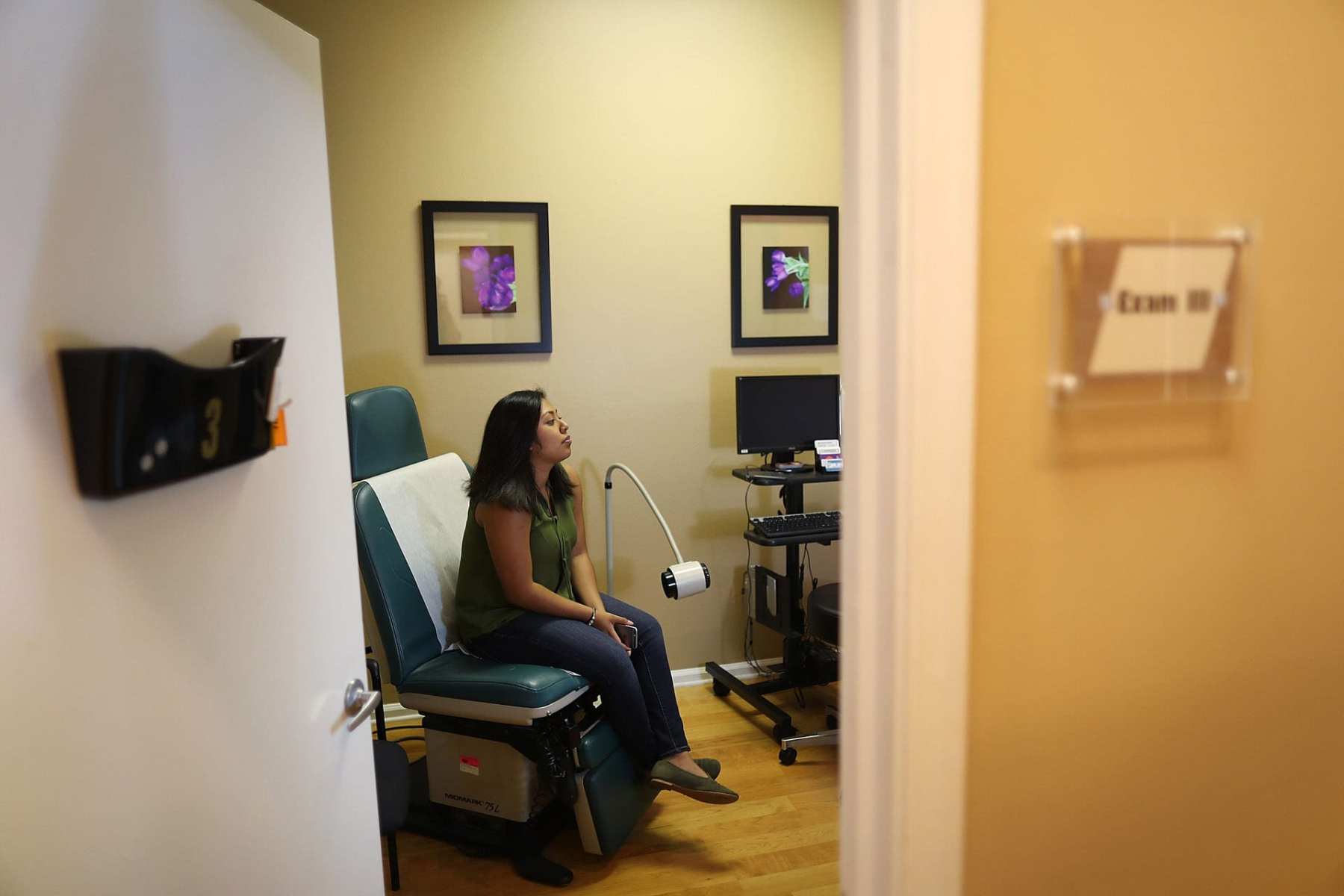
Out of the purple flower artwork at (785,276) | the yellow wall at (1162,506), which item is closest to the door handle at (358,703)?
the yellow wall at (1162,506)

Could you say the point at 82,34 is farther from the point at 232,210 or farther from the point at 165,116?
the point at 232,210

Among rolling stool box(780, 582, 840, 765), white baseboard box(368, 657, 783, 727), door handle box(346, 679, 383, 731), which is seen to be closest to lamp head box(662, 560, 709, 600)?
rolling stool box(780, 582, 840, 765)

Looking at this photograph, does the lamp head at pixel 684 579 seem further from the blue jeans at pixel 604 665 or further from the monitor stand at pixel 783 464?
the monitor stand at pixel 783 464

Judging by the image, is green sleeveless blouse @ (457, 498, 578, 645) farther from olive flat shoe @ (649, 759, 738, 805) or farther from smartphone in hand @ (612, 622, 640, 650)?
olive flat shoe @ (649, 759, 738, 805)

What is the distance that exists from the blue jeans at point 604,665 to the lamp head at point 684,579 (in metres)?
0.31

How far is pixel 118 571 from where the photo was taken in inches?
31.1

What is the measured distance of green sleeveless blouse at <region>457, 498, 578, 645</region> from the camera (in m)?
2.39

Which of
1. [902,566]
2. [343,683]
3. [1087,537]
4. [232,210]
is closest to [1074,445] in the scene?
[1087,537]

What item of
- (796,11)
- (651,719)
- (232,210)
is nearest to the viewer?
(232,210)

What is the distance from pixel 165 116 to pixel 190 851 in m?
0.76

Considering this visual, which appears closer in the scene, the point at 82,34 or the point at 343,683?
the point at 82,34

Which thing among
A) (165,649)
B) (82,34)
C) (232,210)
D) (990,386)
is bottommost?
(165,649)

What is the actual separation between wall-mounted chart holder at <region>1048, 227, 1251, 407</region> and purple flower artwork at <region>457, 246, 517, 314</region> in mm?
2472

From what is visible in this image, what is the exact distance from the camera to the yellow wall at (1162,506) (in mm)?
756
